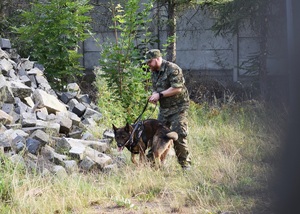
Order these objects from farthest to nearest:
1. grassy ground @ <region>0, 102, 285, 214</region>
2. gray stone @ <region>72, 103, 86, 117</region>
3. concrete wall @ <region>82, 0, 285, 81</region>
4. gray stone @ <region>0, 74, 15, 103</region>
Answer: concrete wall @ <region>82, 0, 285, 81</region> → gray stone @ <region>72, 103, 86, 117</region> → gray stone @ <region>0, 74, 15, 103</region> → grassy ground @ <region>0, 102, 285, 214</region>

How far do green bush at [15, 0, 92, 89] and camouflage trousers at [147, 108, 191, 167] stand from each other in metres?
4.73

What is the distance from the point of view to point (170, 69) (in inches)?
305

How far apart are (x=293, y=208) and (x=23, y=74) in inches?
390

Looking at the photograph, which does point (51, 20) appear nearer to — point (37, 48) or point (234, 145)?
point (37, 48)

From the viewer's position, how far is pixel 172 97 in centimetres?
783

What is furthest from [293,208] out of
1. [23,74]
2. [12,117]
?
[23,74]

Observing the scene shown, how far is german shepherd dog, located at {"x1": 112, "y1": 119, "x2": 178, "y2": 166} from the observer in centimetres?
757

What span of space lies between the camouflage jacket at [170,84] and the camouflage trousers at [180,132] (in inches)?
3.8

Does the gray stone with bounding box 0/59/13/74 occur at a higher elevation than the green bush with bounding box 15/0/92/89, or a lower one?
lower

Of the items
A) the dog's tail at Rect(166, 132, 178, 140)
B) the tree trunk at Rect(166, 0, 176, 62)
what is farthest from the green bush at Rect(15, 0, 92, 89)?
the dog's tail at Rect(166, 132, 178, 140)

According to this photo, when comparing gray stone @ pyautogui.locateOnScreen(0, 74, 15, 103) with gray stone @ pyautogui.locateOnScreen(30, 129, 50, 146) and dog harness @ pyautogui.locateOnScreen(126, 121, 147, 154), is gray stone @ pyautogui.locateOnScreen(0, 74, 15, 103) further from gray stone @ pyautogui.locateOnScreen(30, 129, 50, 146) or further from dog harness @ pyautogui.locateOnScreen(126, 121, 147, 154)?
dog harness @ pyautogui.locateOnScreen(126, 121, 147, 154)

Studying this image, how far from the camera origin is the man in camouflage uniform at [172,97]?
25.3ft

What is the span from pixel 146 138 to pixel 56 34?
5.06m

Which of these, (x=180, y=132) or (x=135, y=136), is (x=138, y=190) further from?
(x=180, y=132)
